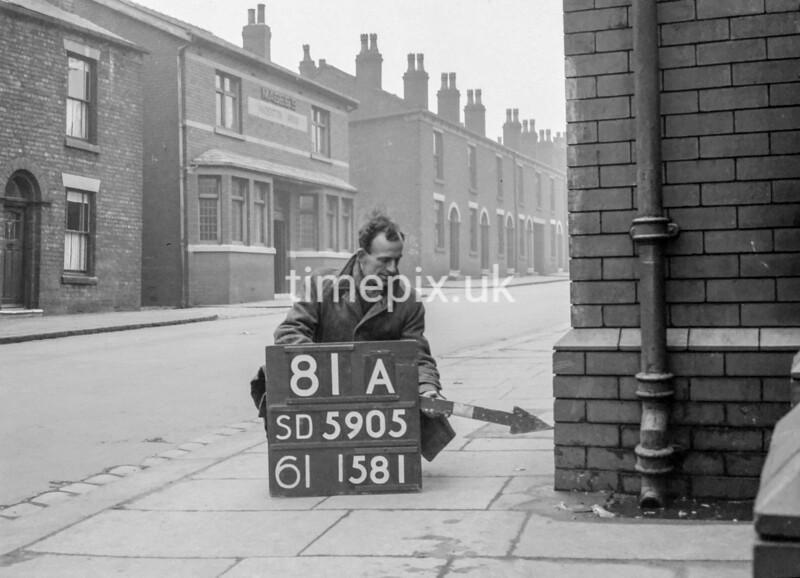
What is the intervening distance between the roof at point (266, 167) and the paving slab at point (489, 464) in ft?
67.8

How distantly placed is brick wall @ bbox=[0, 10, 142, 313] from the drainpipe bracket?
17898mm

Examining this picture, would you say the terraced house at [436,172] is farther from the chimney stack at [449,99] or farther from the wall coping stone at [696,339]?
the wall coping stone at [696,339]

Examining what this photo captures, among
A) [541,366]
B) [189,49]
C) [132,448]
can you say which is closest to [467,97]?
[189,49]

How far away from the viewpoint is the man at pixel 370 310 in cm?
505

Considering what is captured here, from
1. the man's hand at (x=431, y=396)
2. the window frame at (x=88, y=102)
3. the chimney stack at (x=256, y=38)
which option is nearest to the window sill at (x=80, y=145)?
the window frame at (x=88, y=102)

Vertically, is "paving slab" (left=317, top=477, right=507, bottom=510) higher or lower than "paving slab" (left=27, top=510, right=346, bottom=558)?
higher

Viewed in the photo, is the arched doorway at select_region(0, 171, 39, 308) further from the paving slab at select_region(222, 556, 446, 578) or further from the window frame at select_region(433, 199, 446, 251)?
the window frame at select_region(433, 199, 446, 251)

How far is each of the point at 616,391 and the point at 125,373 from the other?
25.0 feet

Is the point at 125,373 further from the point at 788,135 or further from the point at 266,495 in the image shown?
the point at 788,135

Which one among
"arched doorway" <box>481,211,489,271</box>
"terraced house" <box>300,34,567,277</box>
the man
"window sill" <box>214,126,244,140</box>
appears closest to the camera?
the man

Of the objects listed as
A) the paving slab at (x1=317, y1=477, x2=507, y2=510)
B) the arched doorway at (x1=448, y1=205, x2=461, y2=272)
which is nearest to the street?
the paving slab at (x1=317, y1=477, x2=507, y2=510)

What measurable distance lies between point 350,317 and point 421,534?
5.71ft

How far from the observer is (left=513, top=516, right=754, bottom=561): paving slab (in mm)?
3473

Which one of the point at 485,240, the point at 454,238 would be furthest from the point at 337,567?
the point at 485,240
